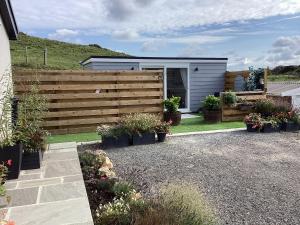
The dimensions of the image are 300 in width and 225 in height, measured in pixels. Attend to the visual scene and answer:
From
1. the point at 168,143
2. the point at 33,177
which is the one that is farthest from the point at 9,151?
the point at 168,143

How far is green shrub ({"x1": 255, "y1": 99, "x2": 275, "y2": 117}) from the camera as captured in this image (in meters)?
9.82

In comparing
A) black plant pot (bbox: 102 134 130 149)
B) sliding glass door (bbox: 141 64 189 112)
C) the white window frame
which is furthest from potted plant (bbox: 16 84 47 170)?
sliding glass door (bbox: 141 64 189 112)

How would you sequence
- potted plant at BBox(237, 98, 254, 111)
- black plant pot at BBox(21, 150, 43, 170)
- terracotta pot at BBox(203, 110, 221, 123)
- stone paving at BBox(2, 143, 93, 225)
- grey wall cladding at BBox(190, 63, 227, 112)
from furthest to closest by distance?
grey wall cladding at BBox(190, 63, 227, 112) → potted plant at BBox(237, 98, 254, 111) → terracotta pot at BBox(203, 110, 221, 123) → black plant pot at BBox(21, 150, 43, 170) → stone paving at BBox(2, 143, 93, 225)

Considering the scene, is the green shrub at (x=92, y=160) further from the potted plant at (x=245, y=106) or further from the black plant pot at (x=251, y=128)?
the potted plant at (x=245, y=106)

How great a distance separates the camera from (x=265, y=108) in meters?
10.0

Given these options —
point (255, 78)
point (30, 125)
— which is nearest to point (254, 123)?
point (255, 78)

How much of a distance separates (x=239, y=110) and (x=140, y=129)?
15.7 ft

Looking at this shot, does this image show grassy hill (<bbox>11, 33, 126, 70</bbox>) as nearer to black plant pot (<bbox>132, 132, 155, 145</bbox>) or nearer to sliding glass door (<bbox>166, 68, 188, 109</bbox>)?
sliding glass door (<bbox>166, 68, 188, 109</bbox>)

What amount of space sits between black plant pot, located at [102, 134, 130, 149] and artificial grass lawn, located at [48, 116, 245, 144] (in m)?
0.96

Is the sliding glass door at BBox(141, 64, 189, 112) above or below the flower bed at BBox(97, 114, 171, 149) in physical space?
above

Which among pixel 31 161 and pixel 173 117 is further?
pixel 173 117

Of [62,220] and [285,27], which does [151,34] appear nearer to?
[285,27]

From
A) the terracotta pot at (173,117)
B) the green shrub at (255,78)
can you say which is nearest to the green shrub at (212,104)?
the terracotta pot at (173,117)

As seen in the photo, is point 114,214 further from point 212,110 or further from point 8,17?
point 212,110
